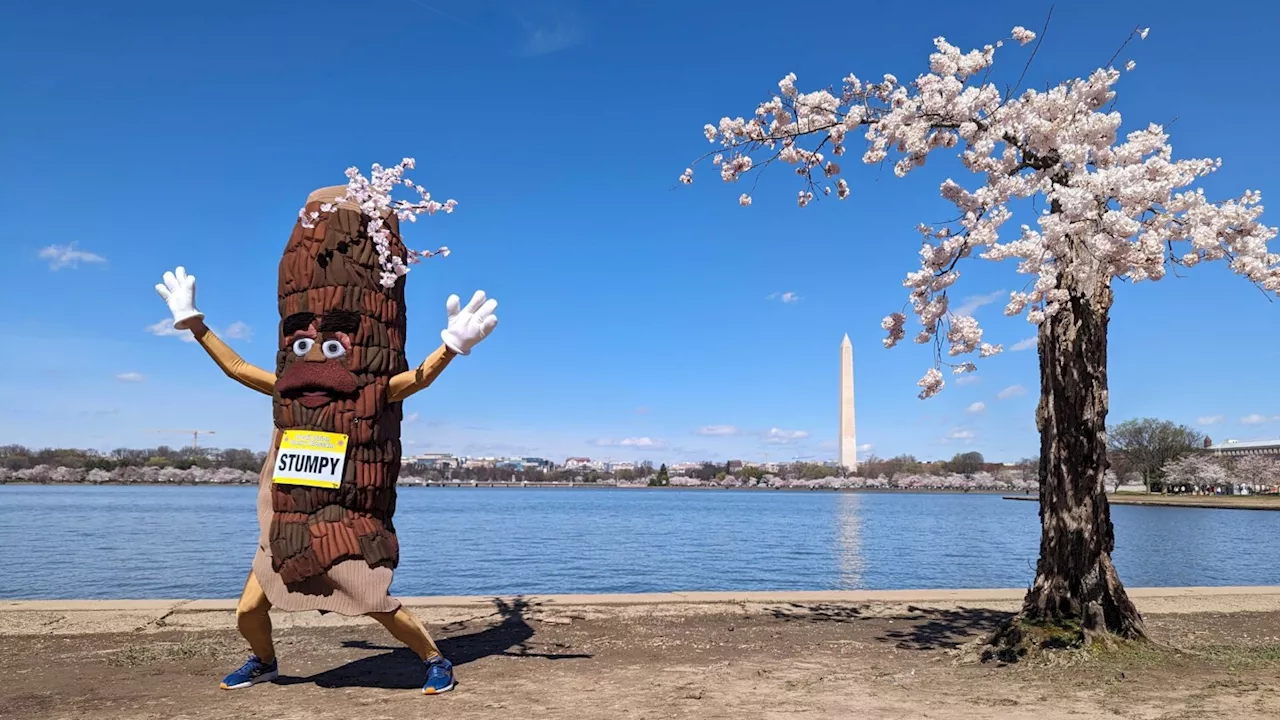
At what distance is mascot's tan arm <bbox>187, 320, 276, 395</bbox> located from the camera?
7.78 meters

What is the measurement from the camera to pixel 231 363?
25.9 ft

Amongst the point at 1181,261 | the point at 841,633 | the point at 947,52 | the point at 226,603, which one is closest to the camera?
the point at 1181,261

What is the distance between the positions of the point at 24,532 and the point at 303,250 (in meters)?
40.3

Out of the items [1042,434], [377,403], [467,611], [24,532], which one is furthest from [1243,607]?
[24,532]

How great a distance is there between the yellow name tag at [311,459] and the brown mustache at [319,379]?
356 millimetres

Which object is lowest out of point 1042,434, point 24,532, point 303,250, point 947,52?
point 24,532

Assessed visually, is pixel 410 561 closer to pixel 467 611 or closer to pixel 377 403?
pixel 467 611

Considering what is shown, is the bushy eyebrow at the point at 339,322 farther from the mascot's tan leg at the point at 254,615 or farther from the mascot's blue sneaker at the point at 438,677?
the mascot's blue sneaker at the point at 438,677

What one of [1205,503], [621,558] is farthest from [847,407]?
[621,558]

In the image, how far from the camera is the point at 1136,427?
9838 cm

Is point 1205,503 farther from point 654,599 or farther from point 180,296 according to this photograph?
point 180,296

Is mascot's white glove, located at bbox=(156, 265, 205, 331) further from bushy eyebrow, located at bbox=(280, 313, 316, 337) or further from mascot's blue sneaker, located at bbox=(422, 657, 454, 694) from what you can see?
mascot's blue sneaker, located at bbox=(422, 657, 454, 694)

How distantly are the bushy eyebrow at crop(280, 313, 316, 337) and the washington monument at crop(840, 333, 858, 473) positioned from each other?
88778 mm

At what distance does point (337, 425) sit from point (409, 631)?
1772 mm
